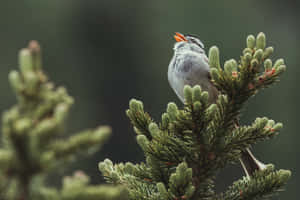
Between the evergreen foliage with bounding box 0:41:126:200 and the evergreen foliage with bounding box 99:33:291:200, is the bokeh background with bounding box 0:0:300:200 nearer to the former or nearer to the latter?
the evergreen foliage with bounding box 99:33:291:200

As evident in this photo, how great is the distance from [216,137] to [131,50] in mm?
24783

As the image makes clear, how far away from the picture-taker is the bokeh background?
2019 centimetres

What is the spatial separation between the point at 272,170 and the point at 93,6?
1000 inches

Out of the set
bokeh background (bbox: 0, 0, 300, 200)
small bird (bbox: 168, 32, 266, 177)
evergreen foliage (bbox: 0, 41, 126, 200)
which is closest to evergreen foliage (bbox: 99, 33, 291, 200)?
evergreen foliage (bbox: 0, 41, 126, 200)

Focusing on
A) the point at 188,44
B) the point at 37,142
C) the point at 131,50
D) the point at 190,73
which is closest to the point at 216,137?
the point at 37,142

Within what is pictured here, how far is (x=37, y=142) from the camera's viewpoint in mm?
1038

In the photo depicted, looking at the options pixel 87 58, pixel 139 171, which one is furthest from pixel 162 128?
pixel 87 58

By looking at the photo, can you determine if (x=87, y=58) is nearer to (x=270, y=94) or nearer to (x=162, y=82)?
(x=162, y=82)

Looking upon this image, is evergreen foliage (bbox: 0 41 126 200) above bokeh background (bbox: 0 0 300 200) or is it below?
below

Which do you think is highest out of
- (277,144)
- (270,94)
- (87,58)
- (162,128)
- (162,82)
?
(87,58)

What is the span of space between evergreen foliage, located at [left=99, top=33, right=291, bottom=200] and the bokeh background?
15964 mm

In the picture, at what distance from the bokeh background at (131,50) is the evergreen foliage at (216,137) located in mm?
15964

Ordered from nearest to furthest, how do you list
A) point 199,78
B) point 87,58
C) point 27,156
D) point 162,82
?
point 27,156 < point 199,78 < point 162,82 < point 87,58

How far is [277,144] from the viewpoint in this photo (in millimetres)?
20453
